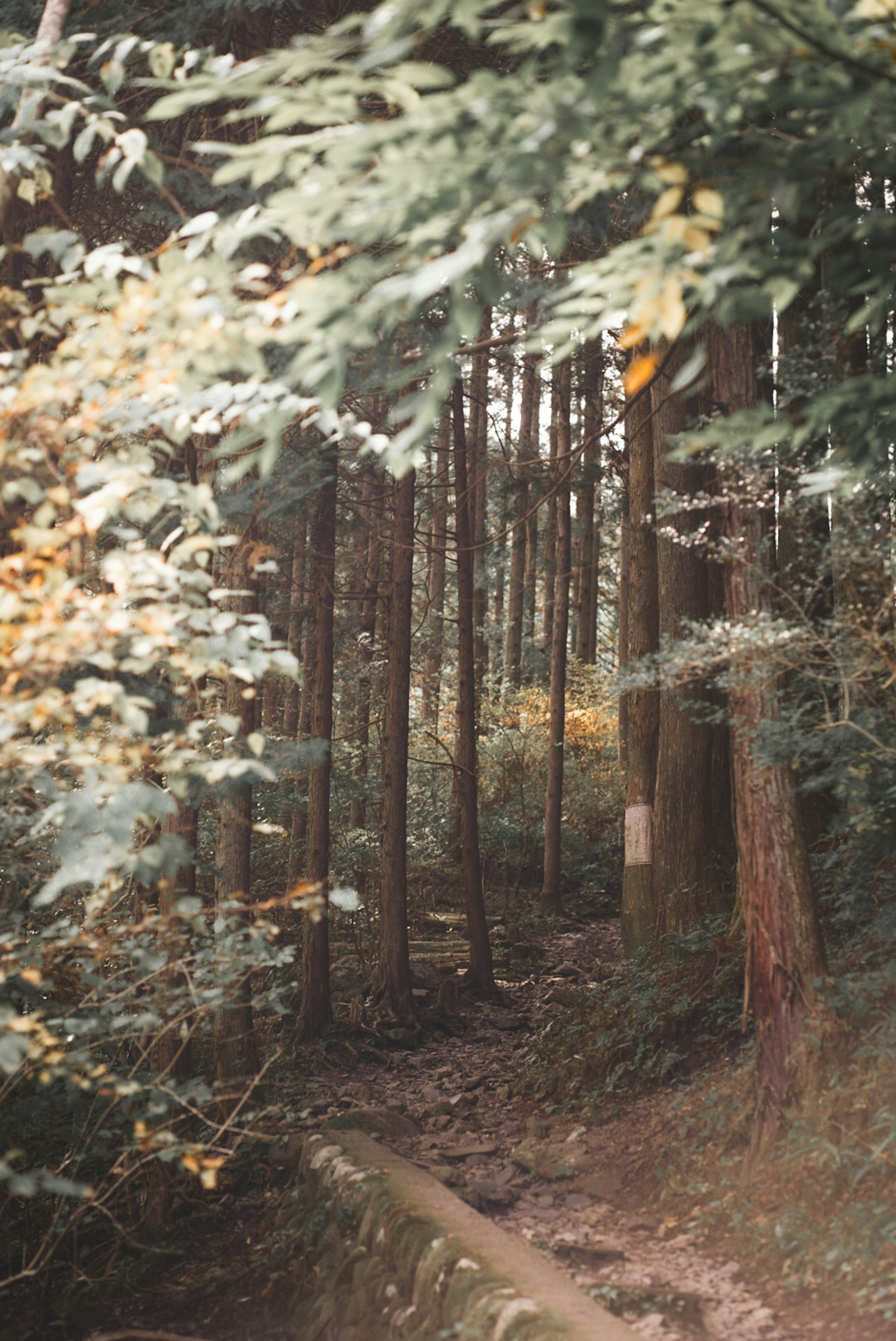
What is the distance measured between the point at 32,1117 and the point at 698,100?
5.72 metres

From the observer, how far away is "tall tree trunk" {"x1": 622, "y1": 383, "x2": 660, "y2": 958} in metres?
8.35

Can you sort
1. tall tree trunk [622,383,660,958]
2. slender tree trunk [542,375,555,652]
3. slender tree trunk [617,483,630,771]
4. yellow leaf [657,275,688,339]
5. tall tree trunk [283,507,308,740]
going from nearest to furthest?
yellow leaf [657,275,688,339]
tall tree trunk [622,383,660,958]
tall tree trunk [283,507,308,740]
slender tree trunk [542,375,555,652]
slender tree trunk [617,483,630,771]

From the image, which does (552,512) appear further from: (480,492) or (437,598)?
(437,598)

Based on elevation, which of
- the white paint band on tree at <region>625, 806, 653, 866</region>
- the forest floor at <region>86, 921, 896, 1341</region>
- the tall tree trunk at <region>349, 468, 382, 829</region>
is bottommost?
the forest floor at <region>86, 921, 896, 1341</region>

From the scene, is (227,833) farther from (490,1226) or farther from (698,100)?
(698,100)

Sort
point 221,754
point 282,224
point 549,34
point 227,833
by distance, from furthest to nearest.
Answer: point 227,833, point 221,754, point 282,224, point 549,34

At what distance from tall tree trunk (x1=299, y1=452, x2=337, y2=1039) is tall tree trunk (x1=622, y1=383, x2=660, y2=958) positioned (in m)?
2.96

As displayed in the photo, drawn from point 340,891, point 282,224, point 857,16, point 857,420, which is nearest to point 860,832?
point 857,420

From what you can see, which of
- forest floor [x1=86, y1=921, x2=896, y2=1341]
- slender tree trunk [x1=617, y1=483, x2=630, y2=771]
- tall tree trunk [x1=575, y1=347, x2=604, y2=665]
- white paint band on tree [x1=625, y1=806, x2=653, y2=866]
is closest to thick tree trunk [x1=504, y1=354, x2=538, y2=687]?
tall tree trunk [x1=575, y1=347, x2=604, y2=665]

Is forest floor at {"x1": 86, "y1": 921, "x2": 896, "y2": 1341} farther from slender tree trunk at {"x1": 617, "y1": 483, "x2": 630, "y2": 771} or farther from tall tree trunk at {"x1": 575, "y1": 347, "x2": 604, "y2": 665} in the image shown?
tall tree trunk at {"x1": 575, "y1": 347, "x2": 604, "y2": 665}

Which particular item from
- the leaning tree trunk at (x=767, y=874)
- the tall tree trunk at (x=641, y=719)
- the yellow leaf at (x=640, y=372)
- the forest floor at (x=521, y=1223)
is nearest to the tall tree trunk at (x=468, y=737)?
the tall tree trunk at (x=641, y=719)

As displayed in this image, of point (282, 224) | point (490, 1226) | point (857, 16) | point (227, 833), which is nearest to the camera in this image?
point (857, 16)

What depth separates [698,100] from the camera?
2186mm

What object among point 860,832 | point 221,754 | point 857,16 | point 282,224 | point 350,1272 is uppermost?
point 857,16
